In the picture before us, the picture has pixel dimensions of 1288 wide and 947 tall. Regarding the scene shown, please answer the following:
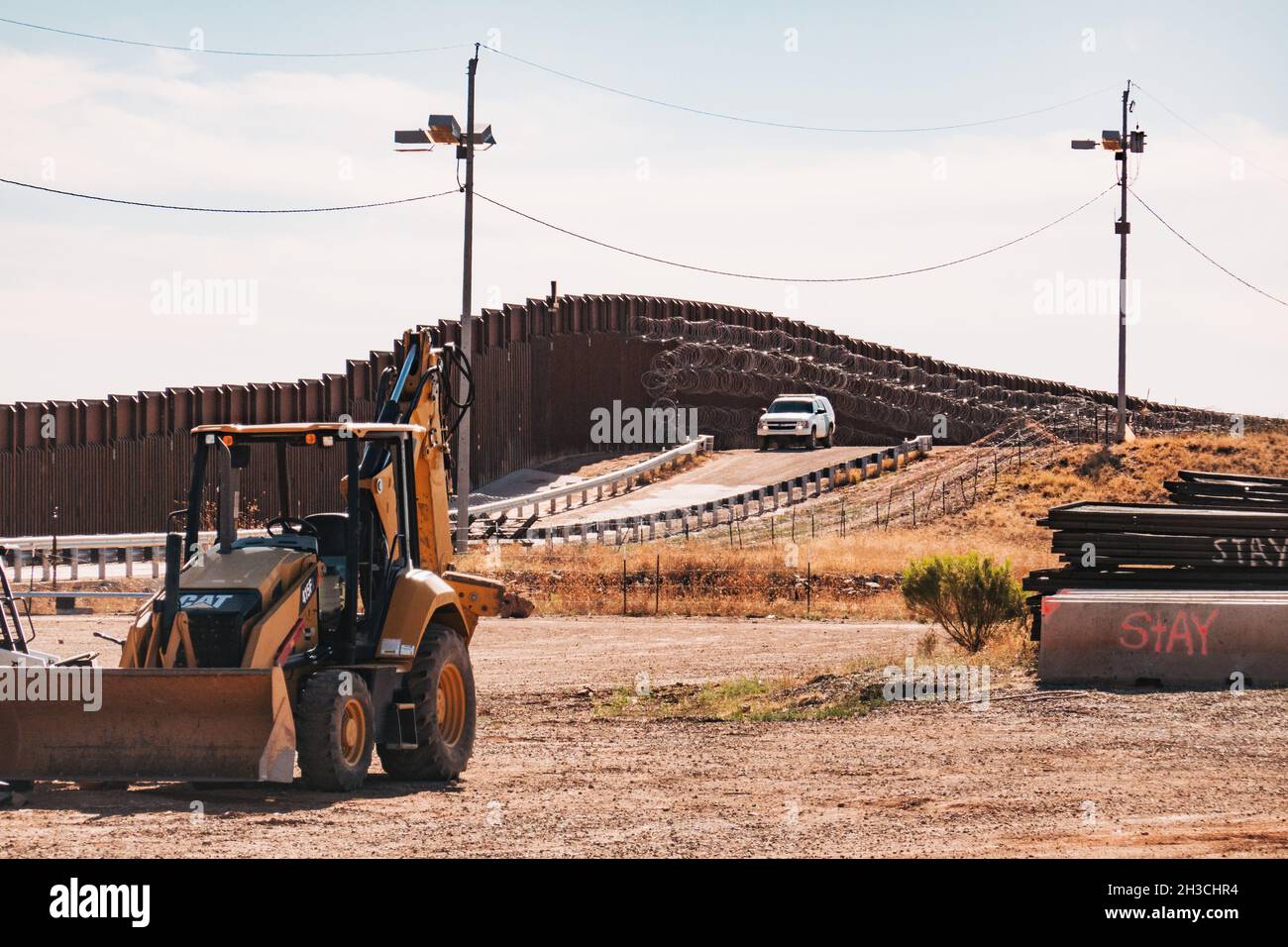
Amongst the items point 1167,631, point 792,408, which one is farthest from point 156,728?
point 792,408

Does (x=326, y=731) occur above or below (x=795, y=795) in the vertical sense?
above

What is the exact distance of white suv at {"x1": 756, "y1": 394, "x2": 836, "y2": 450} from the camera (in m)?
57.9

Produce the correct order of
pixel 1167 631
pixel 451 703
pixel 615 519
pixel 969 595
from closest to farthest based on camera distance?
1. pixel 451 703
2. pixel 1167 631
3. pixel 969 595
4. pixel 615 519

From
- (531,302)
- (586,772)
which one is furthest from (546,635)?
(531,302)

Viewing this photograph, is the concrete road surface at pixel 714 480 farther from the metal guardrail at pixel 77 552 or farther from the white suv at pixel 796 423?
the metal guardrail at pixel 77 552

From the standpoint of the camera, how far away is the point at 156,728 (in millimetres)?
11516

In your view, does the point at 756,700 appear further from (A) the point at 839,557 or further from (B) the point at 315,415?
(B) the point at 315,415

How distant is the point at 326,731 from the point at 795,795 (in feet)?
11.0

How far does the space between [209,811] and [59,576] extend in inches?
937

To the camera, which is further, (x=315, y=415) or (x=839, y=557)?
(x=315, y=415)

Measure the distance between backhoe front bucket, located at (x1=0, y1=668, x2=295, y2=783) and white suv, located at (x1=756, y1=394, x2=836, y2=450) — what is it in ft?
154

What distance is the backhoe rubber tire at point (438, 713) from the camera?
1261 centimetres

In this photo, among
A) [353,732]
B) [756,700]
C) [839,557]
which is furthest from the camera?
[839,557]
